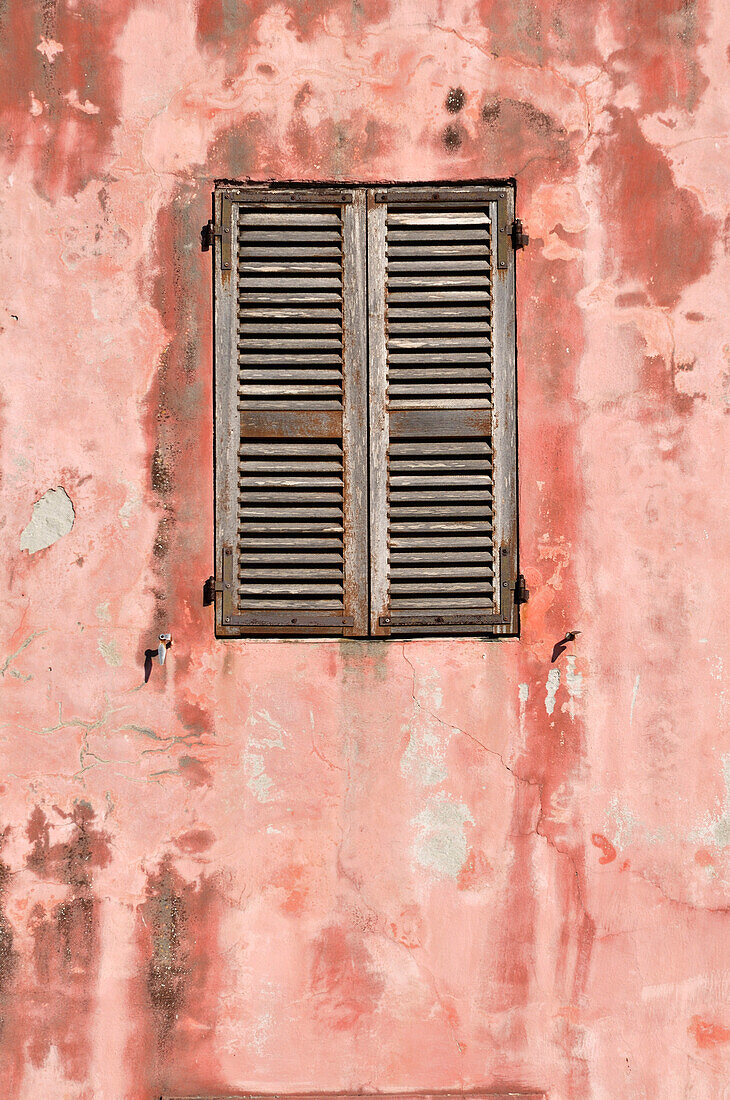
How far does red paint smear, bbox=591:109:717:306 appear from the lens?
9.96 ft

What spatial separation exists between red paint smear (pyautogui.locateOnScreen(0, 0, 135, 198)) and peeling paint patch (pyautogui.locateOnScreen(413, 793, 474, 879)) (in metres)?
2.86

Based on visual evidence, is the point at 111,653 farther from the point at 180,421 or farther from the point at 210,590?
the point at 180,421

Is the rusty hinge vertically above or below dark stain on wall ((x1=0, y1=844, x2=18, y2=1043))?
above

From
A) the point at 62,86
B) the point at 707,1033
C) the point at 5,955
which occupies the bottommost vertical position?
the point at 707,1033

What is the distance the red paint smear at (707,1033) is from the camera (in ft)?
9.68

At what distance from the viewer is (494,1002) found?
9.64 ft

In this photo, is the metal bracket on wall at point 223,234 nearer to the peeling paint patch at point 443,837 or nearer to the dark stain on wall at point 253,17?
the dark stain on wall at point 253,17

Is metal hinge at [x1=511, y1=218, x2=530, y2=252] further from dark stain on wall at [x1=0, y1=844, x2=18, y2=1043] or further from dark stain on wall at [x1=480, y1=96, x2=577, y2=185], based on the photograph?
dark stain on wall at [x1=0, y1=844, x2=18, y2=1043]

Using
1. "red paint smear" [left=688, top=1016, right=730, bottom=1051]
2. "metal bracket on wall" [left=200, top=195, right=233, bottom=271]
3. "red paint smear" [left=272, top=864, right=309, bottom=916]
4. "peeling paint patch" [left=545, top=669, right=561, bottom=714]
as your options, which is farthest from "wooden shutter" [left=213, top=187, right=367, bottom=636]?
"red paint smear" [left=688, top=1016, right=730, bottom=1051]

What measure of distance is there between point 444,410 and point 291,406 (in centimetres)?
62

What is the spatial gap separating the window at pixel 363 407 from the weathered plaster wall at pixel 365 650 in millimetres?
111

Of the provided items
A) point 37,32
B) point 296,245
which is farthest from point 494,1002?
point 37,32

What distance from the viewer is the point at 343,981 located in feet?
9.66

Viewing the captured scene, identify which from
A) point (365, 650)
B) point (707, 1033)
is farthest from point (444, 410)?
point (707, 1033)
